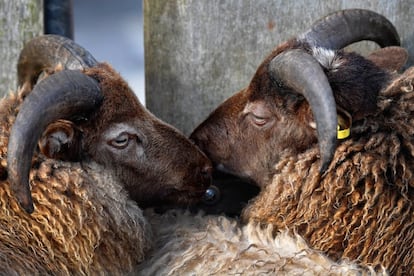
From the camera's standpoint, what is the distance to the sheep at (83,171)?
375 cm

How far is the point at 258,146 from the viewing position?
457 centimetres

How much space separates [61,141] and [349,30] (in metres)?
1.77

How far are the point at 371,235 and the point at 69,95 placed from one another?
1636mm

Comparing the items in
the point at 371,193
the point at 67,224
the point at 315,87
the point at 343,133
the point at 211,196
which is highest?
Answer: the point at 315,87

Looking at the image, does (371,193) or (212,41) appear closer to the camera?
(371,193)

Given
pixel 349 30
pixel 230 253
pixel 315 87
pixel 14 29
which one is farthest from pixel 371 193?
pixel 14 29

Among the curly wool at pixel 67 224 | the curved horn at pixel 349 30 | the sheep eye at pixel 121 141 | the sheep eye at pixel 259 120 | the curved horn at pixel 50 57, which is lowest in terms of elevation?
the curly wool at pixel 67 224

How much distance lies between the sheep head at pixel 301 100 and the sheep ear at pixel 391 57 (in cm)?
1

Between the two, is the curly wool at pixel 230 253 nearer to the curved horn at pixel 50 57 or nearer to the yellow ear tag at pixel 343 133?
the yellow ear tag at pixel 343 133

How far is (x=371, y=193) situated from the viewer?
3.92 m

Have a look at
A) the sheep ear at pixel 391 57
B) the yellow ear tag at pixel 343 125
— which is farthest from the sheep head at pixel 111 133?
the sheep ear at pixel 391 57

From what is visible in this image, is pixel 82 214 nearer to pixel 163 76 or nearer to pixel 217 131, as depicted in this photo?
pixel 217 131

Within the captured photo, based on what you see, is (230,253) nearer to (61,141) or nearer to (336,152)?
(336,152)

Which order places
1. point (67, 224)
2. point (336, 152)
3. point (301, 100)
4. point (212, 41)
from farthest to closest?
point (212, 41)
point (301, 100)
point (336, 152)
point (67, 224)
